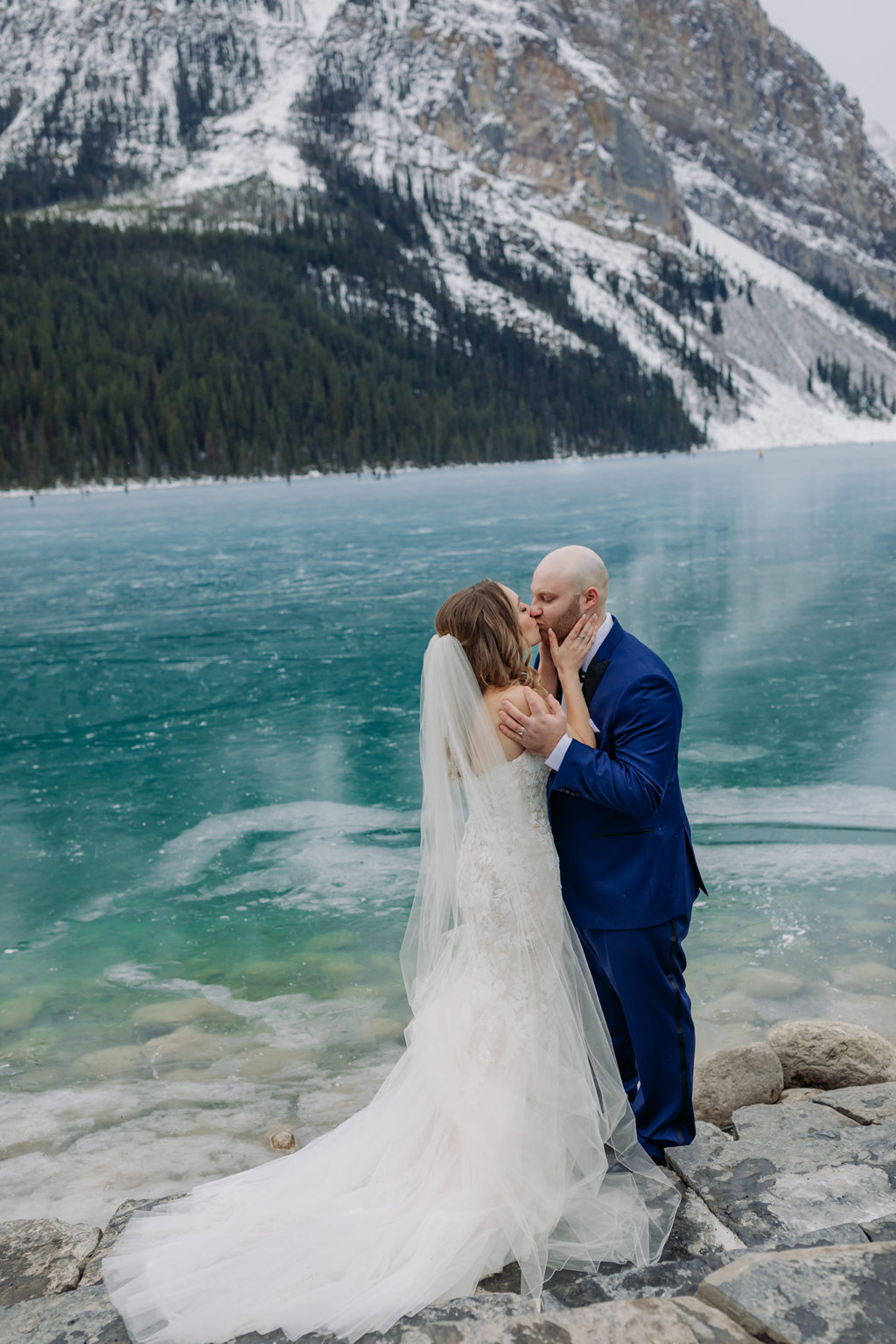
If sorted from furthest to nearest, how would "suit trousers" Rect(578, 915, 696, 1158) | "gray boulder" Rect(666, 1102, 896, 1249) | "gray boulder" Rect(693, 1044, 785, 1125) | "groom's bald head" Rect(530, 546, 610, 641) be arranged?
1. "gray boulder" Rect(693, 1044, 785, 1125)
2. "suit trousers" Rect(578, 915, 696, 1158)
3. "groom's bald head" Rect(530, 546, 610, 641)
4. "gray boulder" Rect(666, 1102, 896, 1249)

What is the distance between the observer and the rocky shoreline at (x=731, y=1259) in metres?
2.44

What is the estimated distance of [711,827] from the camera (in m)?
10.1

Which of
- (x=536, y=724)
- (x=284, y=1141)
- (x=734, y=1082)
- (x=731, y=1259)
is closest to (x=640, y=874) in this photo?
(x=536, y=724)

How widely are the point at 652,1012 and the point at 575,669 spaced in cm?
123

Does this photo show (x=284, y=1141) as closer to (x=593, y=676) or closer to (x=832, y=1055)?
(x=832, y=1055)

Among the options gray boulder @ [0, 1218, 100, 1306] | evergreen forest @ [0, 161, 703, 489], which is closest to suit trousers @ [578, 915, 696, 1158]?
gray boulder @ [0, 1218, 100, 1306]

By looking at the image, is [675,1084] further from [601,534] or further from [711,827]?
[601,534]

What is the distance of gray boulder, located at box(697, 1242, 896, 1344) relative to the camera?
233 cm

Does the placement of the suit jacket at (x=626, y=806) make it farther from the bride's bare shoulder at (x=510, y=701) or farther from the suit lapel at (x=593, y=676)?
the bride's bare shoulder at (x=510, y=701)

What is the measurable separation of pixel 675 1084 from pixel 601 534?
124 feet

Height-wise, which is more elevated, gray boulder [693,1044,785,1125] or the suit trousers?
the suit trousers

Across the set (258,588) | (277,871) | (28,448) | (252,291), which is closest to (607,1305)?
(277,871)

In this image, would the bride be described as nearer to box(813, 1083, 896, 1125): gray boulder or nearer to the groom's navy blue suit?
the groom's navy blue suit

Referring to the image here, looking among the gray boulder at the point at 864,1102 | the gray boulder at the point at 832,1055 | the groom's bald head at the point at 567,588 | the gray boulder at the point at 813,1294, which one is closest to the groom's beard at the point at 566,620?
the groom's bald head at the point at 567,588
